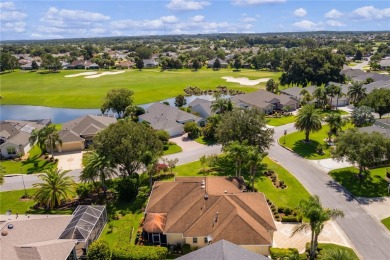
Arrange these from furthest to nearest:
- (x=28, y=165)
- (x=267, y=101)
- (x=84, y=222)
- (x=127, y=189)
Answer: (x=267, y=101), (x=28, y=165), (x=127, y=189), (x=84, y=222)

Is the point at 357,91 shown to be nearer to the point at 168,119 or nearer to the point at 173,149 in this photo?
the point at 168,119

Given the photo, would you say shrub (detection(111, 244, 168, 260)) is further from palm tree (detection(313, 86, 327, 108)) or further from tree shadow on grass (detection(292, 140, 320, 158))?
palm tree (detection(313, 86, 327, 108))

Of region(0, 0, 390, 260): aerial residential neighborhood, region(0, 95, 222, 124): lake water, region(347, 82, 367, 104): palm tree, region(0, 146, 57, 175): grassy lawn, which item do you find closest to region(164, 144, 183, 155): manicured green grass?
region(0, 0, 390, 260): aerial residential neighborhood

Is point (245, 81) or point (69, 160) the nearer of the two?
point (69, 160)

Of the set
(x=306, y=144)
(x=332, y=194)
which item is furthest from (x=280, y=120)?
(x=332, y=194)

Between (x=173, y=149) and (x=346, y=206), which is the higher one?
(x=173, y=149)

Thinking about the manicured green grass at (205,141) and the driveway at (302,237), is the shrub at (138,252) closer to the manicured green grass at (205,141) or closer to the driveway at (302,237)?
the driveway at (302,237)

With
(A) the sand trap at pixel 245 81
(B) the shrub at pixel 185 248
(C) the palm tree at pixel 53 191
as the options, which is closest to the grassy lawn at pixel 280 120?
(B) the shrub at pixel 185 248
